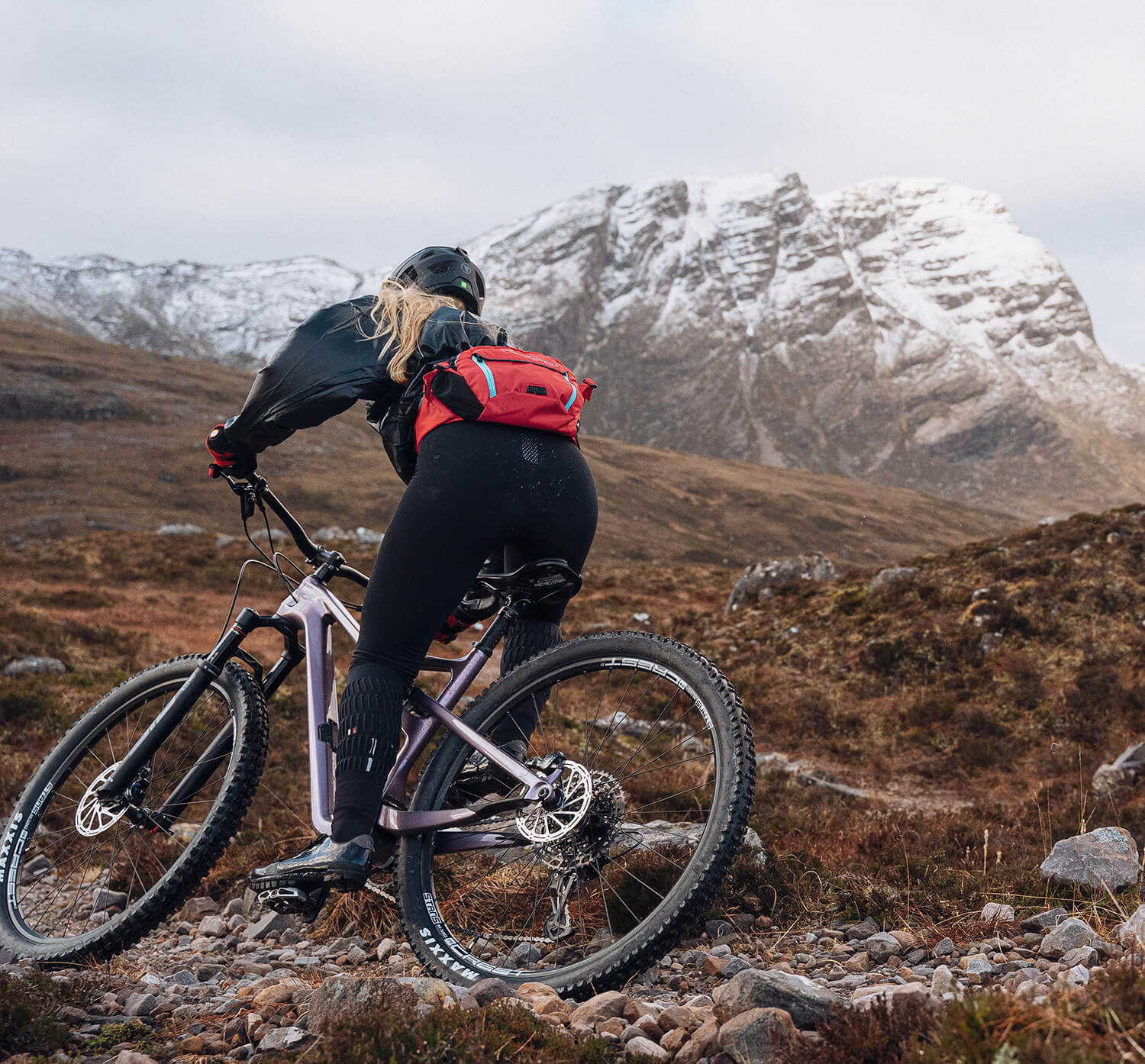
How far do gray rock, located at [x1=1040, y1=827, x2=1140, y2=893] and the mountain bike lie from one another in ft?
5.34

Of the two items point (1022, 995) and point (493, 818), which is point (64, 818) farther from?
point (1022, 995)

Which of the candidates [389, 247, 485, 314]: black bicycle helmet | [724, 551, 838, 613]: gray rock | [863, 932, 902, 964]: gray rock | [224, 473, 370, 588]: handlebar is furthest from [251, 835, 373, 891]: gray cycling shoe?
[724, 551, 838, 613]: gray rock

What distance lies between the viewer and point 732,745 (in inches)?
111

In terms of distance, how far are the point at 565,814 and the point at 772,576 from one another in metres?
19.4

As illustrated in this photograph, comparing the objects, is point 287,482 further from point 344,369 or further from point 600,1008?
point 600,1008

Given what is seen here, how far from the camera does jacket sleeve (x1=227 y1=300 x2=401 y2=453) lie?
358 centimetres

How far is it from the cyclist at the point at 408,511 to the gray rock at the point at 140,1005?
22.9 inches

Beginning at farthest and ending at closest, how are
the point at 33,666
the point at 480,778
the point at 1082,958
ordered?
the point at 33,666 → the point at 480,778 → the point at 1082,958

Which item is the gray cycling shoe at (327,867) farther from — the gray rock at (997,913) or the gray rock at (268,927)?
the gray rock at (997,913)

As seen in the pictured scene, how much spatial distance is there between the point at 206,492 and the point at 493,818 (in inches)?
3156

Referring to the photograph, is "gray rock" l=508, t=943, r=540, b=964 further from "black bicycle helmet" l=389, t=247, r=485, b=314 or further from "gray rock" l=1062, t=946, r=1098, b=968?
"black bicycle helmet" l=389, t=247, r=485, b=314

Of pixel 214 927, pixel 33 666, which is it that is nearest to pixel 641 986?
pixel 214 927

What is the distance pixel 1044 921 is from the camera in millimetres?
3531

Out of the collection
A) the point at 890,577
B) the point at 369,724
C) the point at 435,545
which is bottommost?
the point at 890,577
